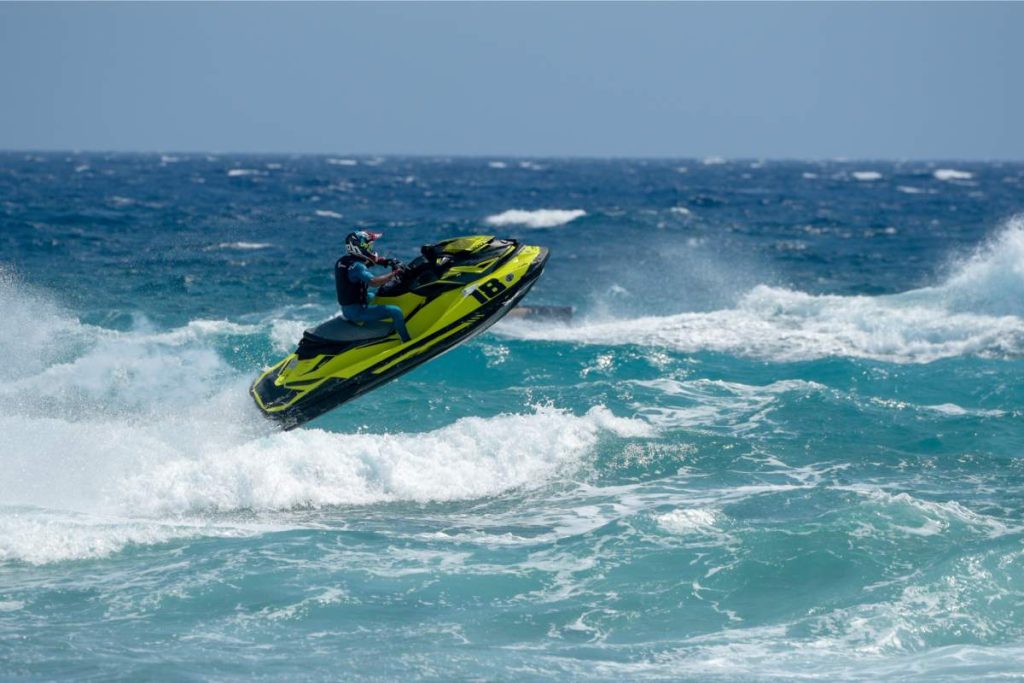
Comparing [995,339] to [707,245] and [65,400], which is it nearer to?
[65,400]

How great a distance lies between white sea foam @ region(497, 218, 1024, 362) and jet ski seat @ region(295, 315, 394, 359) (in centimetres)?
943

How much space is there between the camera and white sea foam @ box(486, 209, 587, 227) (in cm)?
4867

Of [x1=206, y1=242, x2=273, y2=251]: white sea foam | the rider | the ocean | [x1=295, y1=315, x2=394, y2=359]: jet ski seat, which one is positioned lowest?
the ocean

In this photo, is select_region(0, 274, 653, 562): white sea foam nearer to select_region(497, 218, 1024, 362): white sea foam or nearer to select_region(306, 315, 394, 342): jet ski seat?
select_region(306, 315, 394, 342): jet ski seat

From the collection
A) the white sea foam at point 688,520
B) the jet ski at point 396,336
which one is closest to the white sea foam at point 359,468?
the jet ski at point 396,336

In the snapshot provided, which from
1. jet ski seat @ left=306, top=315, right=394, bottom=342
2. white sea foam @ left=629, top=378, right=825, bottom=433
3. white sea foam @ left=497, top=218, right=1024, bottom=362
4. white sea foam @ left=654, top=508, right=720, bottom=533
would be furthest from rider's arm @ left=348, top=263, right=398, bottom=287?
white sea foam @ left=497, top=218, right=1024, bottom=362

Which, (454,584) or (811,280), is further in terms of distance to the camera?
(811,280)

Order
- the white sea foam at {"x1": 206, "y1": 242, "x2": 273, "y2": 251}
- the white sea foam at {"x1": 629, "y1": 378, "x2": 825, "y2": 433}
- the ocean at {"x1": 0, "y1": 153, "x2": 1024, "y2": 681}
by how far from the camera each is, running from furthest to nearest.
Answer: the white sea foam at {"x1": 206, "y1": 242, "x2": 273, "y2": 251}
the white sea foam at {"x1": 629, "y1": 378, "x2": 825, "y2": 433}
the ocean at {"x1": 0, "y1": 153, "x2": 1024, "y2": 681}

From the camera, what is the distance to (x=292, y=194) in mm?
63281

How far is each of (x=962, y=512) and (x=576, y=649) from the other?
15.9 ft

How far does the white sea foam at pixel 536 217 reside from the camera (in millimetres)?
48666

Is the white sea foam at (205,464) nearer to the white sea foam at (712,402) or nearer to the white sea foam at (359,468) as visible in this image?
the white sea foam at (359,468)

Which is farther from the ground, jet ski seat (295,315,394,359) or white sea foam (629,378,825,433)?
jet ski seat (295,315,394,359)

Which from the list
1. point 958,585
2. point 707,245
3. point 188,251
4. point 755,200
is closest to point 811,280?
point 707,245
